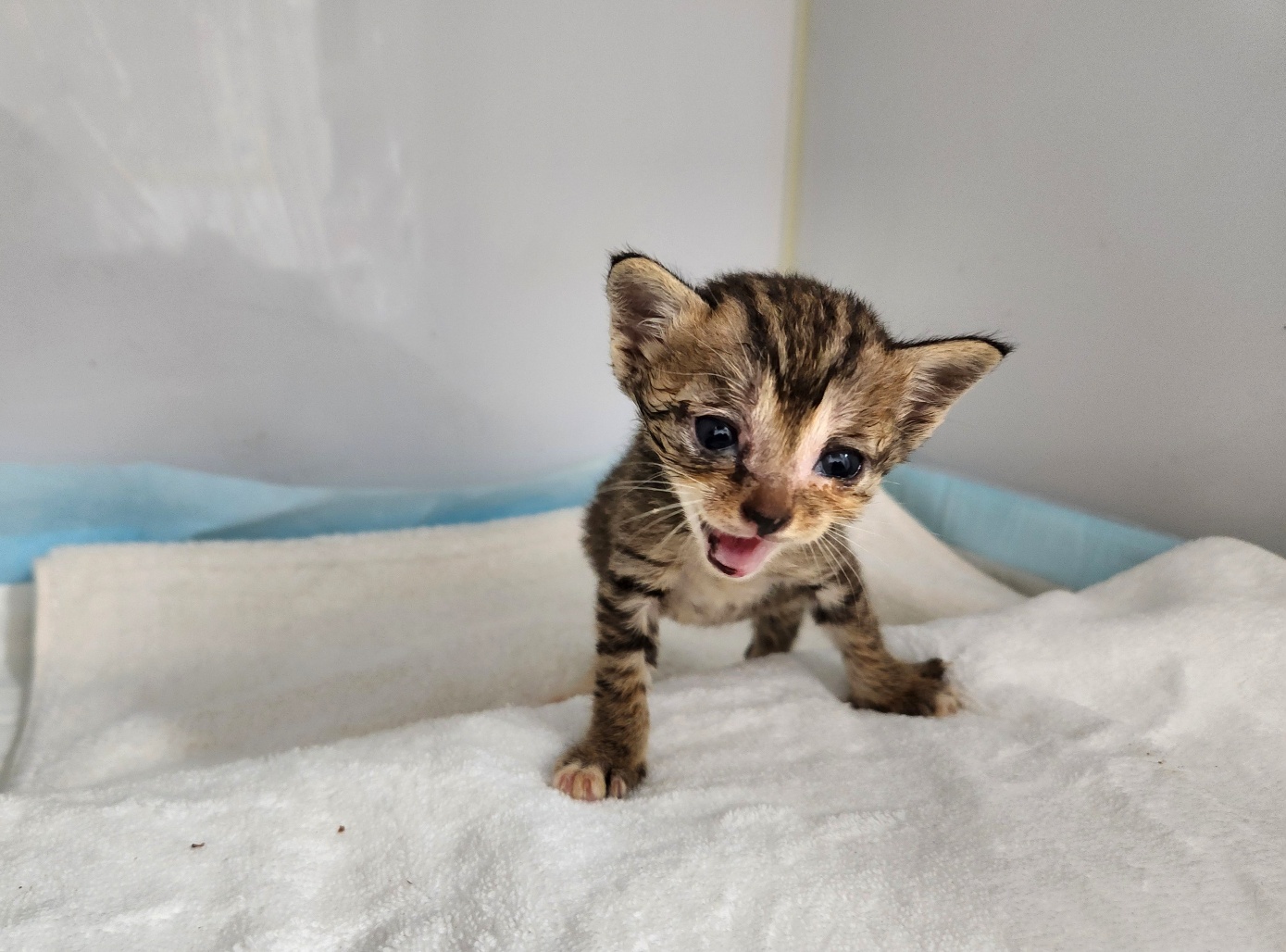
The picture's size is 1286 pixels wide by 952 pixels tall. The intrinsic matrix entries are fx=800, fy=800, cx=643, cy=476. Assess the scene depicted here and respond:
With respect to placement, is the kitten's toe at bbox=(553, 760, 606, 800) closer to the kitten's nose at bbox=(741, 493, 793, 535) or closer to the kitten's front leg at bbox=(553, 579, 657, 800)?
the kitten's front leg at bbox=(553, 579, 657, 800)

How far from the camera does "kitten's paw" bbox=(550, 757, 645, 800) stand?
109 centimetres

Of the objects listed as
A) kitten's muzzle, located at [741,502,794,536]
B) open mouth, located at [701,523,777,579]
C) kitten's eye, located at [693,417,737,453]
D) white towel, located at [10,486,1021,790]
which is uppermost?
kitten's eye, located at [693,417,737,453]

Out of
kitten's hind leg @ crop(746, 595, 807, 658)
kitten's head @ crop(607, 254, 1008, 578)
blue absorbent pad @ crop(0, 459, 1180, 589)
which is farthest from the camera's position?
blue absorbent pad @ crop(0, 459, 1180, 589)

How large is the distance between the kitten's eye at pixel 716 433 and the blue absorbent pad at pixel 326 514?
1177mm

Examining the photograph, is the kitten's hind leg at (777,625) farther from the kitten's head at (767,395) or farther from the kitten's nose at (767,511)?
the kitten's nose at (767,511)

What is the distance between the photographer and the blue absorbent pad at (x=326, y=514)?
184cm

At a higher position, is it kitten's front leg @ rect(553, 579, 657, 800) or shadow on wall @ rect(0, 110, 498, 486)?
shadow on wall @ rect(0, 110, 498, 486)

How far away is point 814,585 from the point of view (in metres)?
1.31

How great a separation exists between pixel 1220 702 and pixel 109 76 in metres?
2.39

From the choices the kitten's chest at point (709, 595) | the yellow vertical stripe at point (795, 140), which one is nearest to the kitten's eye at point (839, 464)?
the kitten's chest at point (709, 595)

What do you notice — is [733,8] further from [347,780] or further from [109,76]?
[347,780]

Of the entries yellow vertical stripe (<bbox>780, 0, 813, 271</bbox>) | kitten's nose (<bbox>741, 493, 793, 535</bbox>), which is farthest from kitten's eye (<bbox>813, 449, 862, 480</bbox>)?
yellow vertical stripe (<bbox>780, 0, 813, 271</bbox>)

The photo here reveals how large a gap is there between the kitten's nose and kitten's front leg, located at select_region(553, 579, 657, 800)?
0.35m

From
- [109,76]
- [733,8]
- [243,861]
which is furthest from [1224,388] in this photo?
[109,76]
